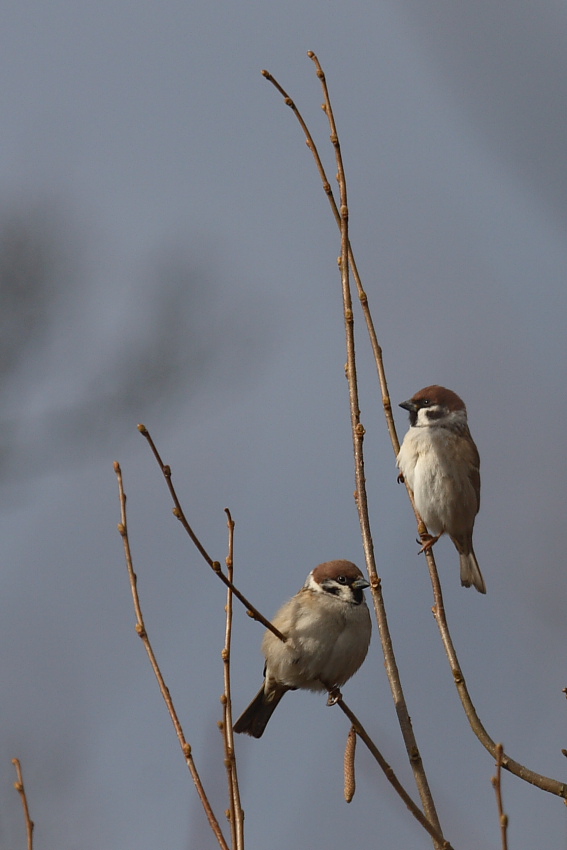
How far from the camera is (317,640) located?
3.62 metres

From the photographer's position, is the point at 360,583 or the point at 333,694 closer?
the point at 333,694

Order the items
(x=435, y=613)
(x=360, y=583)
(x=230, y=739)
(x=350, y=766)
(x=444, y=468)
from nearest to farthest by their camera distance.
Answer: (x=230, y=739) → (x=350, y=766) → (x=435, y=613) → (x=360, y=583) → (x=444, y=468)

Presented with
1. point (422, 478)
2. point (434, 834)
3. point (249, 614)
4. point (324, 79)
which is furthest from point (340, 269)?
point (422, 478)

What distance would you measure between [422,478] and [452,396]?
507mm

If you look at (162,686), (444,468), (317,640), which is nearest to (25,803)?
(162,686)

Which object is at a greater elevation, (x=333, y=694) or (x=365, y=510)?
(x=365, y=510)

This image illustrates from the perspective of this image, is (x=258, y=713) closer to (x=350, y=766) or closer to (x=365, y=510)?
(x=350, y=766)

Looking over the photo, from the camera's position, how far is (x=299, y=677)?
3688 mm

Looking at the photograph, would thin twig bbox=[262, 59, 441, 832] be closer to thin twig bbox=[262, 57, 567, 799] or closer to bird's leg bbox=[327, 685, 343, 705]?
thin twig bbox=[262, 57, 567, 799]

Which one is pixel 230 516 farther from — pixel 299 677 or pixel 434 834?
pixel 299 677

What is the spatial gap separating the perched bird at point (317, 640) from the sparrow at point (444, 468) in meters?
0.69

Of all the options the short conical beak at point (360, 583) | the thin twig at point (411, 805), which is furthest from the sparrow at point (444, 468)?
the thin twig at point (411, 805)

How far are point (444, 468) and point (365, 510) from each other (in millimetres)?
2094

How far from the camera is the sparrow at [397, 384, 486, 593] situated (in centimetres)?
451
